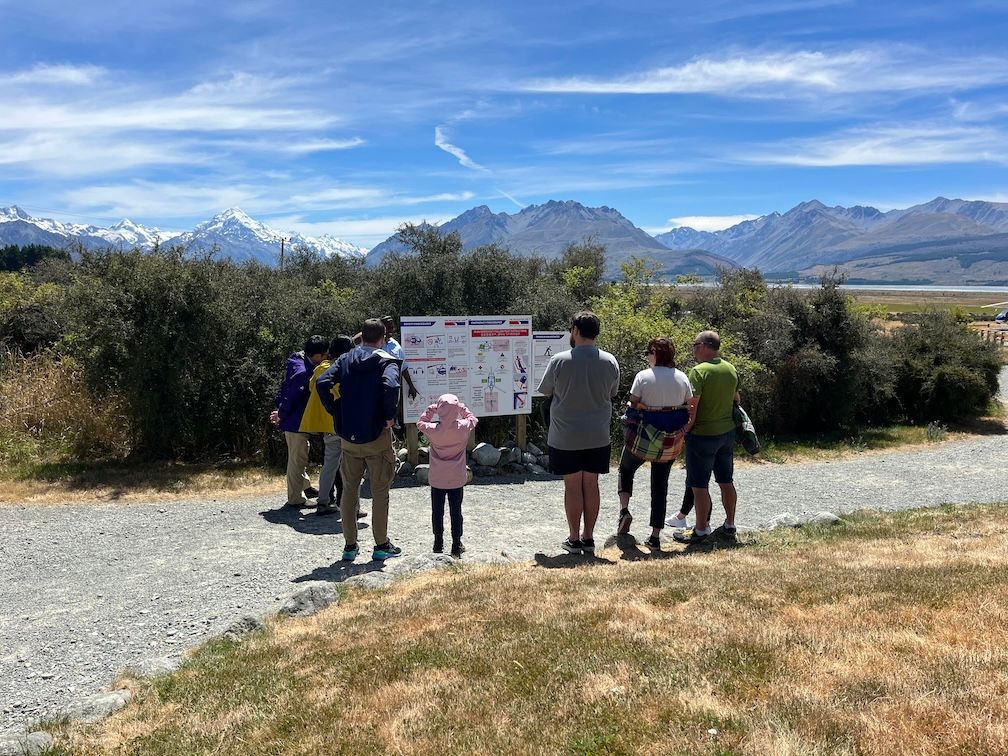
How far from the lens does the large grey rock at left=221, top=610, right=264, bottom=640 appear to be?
16.4 ft

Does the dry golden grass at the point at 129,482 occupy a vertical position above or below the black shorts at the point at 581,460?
below

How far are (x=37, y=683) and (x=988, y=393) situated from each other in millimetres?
23976

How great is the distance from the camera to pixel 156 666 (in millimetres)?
4551

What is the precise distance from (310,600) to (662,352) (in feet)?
12.4

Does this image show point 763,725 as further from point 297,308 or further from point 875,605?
point 297,308

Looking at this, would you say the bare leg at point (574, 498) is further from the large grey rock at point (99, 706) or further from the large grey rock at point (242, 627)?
the large grey rock at point (99, 706)

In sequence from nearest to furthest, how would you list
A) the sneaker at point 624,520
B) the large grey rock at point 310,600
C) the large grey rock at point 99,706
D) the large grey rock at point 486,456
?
the large grey rock at point 99,706, the large grey rock at point 310,600, the sneaker at point 624,520, the large grey rock at point 486,456

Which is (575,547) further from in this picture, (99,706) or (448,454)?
(99,706)

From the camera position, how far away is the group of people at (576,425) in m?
6.23

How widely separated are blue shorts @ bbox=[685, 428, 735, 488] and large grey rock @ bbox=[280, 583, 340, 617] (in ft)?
11.6

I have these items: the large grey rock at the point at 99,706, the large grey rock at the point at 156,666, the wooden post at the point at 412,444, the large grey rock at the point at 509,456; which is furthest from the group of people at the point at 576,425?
the large grey rock at the point at 509,456

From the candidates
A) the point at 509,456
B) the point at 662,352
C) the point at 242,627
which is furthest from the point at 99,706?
the point at 509,456

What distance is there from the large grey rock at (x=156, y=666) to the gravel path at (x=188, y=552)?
16 centimetres

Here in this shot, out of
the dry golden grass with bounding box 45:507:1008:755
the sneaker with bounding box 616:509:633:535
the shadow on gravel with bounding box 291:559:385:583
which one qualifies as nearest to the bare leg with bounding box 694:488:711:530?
the sneaker with bounding box 616:509:633:535
